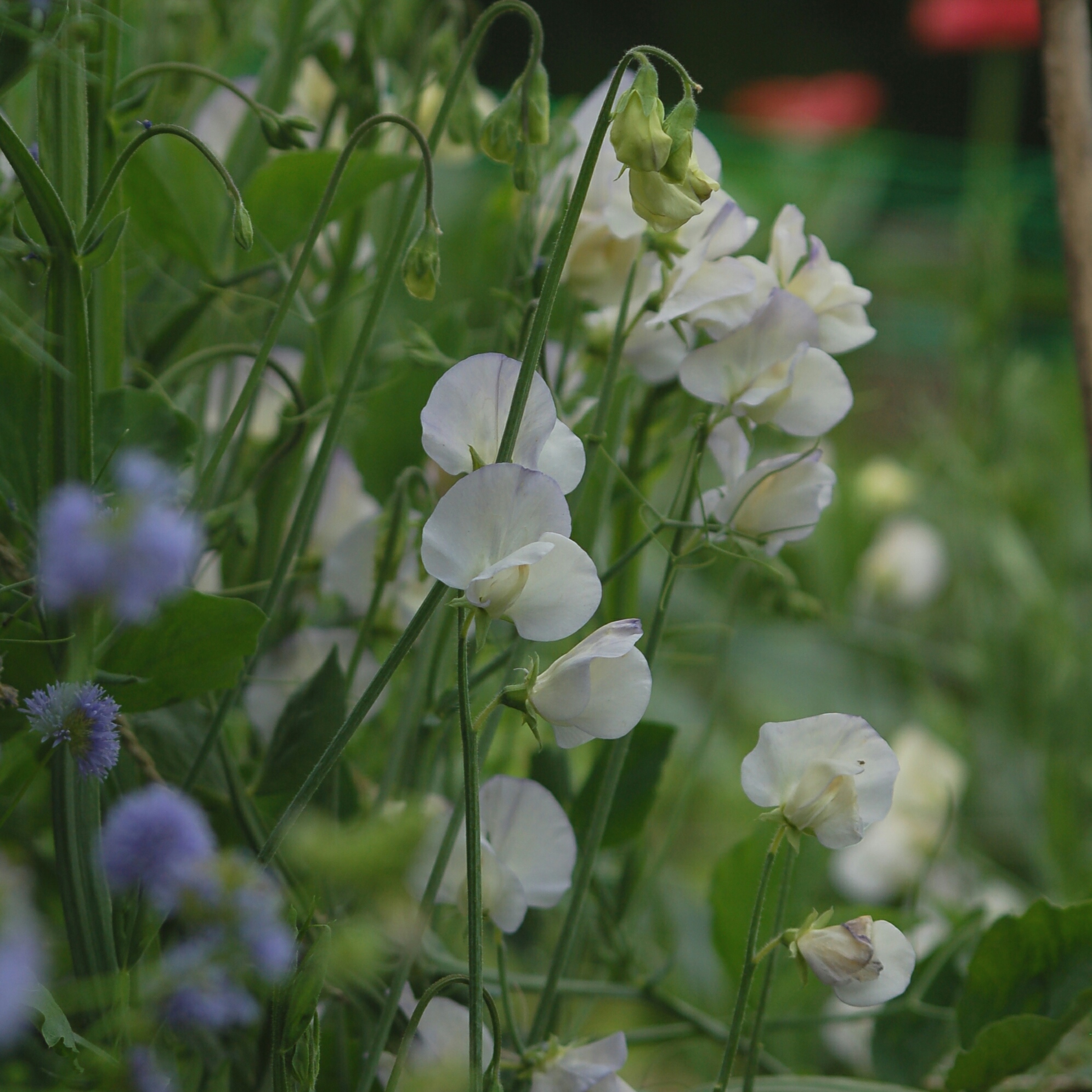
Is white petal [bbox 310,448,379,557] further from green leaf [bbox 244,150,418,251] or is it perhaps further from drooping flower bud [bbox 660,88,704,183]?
drooping flower bud [bbox 660,88,704,183]

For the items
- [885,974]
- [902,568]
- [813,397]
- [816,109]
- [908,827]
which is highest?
[816,109]

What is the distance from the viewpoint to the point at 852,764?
255 mm

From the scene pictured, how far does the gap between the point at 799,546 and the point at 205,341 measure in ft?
2.13

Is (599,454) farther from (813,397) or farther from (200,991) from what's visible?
(200,991)

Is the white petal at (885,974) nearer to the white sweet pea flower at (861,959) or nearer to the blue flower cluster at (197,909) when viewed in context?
the white sweet pea flower at (861,959)

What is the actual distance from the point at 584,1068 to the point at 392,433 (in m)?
0.21

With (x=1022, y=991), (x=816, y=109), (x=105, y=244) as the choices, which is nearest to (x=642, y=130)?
(x=105, y=244)

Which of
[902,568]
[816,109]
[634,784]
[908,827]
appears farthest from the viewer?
[816,109]

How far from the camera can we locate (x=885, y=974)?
0.25 m

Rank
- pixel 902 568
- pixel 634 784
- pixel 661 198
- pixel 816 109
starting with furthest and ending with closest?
1. pixel 816 109
2. pixel 902 568
3. pixel 634 784
4. pixel 661 198

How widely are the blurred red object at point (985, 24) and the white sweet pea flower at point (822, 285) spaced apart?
187 centimetres

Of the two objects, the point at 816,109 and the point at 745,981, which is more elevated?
the point at 816,109

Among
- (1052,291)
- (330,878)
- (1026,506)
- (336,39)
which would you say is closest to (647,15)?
(1052,291)

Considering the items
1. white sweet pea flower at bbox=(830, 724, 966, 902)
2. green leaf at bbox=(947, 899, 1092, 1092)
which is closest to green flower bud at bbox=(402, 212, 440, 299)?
green leaf at bbox=(947, 899, 1092, 1092)
